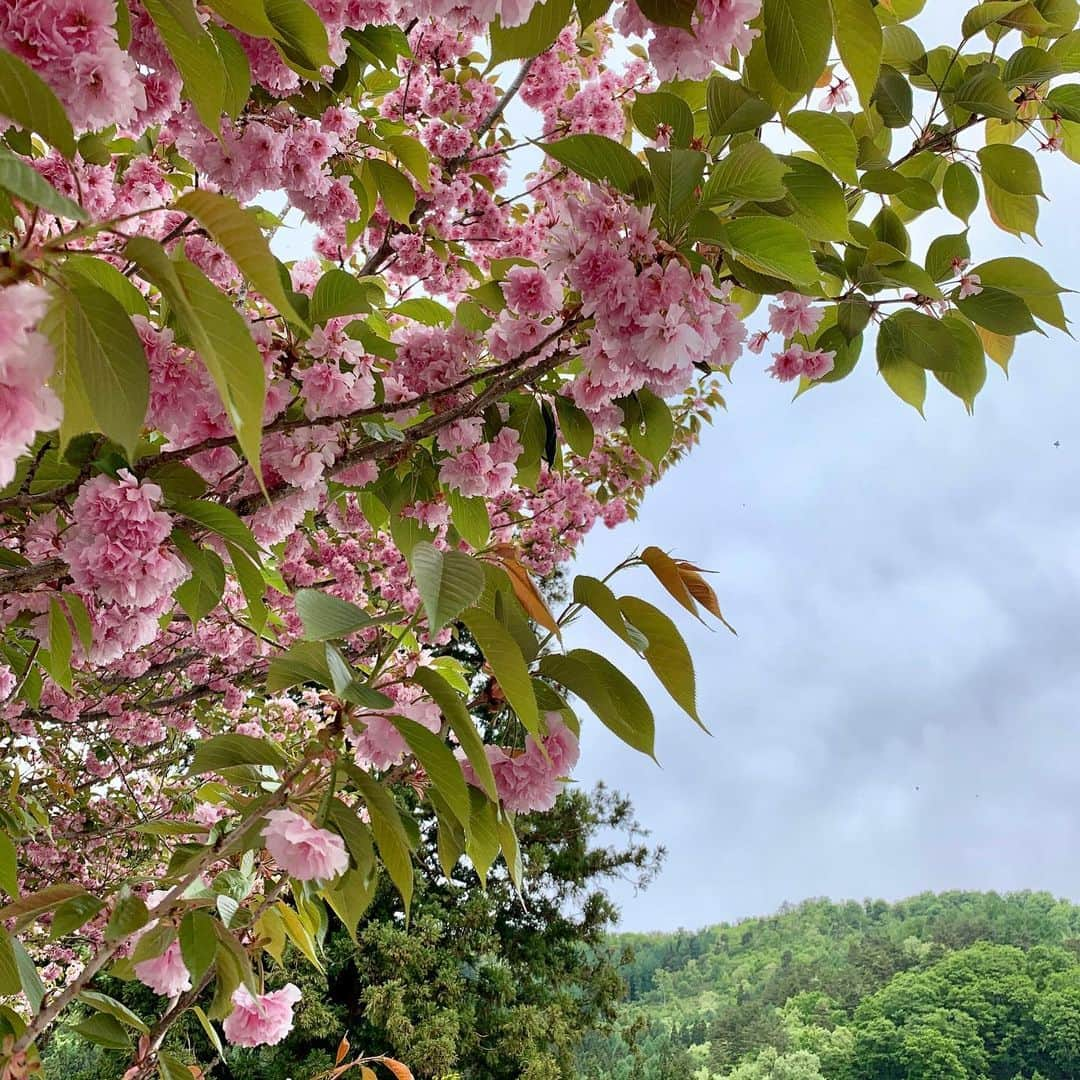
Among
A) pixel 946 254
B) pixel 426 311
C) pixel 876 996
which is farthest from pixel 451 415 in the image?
pixel 876 996

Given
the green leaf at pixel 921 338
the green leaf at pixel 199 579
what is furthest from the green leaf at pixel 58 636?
the green leaf at pixel 921 338

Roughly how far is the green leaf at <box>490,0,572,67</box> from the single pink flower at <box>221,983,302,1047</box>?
103 cm

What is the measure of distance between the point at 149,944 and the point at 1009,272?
1.07m

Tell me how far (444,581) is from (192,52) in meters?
0.34

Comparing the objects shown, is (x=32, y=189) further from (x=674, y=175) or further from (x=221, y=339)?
(x=674, y=175)

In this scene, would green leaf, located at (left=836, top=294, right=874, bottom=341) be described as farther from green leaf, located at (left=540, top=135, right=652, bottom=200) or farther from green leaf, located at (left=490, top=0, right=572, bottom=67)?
green leaf, located at (left=490, top=0, right=572, bottom=67)

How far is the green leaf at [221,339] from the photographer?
31 centimetres

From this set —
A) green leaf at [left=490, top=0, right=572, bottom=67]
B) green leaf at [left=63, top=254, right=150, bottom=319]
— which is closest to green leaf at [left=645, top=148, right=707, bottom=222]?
green leaf at [left=490, top=0, right=572, bottom=67]

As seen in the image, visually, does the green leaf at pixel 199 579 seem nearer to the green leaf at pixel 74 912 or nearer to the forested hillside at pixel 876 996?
the green leaf at pixel 74 912

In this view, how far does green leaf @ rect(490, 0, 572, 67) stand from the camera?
1.90 ft

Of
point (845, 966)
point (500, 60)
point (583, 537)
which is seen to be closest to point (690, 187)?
point (500, 60)

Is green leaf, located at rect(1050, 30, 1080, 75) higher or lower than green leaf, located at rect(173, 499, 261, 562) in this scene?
higher

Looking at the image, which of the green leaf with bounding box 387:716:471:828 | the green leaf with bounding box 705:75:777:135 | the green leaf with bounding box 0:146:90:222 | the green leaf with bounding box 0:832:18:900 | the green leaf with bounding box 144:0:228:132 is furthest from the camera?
the green leaf with bounding box 0:832:18:900

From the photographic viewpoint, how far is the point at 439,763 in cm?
54
